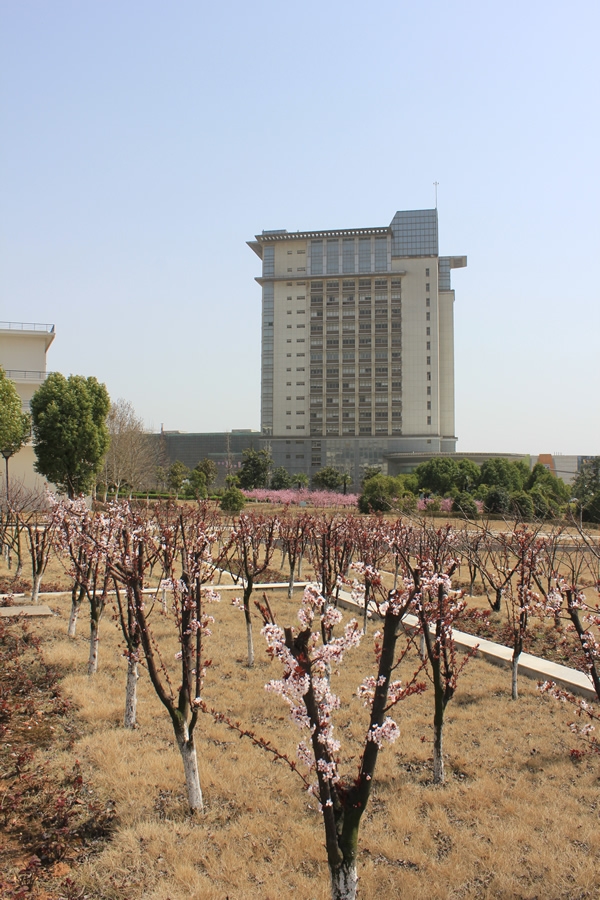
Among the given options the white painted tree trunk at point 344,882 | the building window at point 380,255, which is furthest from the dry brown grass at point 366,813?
the building window at point 380,255

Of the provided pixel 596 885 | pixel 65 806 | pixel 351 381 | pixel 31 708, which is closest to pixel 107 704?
pixel 31 708

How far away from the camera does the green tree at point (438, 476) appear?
52.6 metres

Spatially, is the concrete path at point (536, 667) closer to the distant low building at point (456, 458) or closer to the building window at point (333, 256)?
the distant low building at point (456, 458)

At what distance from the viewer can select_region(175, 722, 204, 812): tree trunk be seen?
5883 millimetres

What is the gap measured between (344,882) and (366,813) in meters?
2.30

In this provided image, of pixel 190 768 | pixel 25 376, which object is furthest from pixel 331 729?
pixel 25 376

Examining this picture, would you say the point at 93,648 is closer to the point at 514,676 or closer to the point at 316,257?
the point at 514,676

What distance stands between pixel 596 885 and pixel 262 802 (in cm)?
304

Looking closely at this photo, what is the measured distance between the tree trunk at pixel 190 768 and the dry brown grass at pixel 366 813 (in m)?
0.14

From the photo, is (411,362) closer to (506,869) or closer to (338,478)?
(338,478)

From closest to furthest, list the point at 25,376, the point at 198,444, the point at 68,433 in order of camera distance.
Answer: the point at 68,433, the point at 25,376, the point at 198,444

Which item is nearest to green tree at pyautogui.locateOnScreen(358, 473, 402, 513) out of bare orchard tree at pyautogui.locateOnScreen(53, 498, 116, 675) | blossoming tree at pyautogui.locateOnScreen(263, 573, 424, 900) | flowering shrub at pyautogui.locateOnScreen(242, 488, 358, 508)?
flowering shrub at pyautogui.locateOnScreen(242, 488, 358, 508)

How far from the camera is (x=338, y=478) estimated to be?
212ft

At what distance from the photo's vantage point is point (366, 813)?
6.01m
